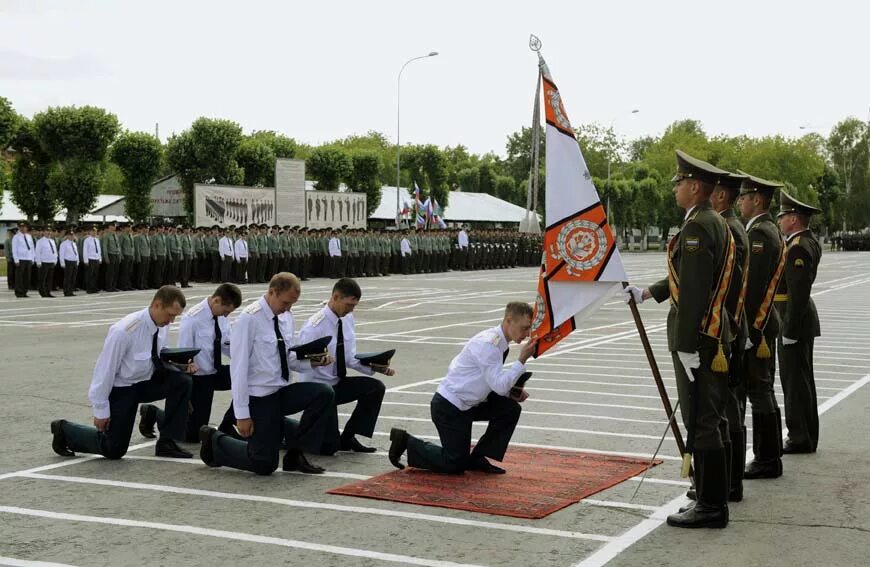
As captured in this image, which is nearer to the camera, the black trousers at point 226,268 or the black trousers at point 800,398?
the black trousers at point 800,398

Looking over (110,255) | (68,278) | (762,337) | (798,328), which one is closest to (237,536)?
(762,337)

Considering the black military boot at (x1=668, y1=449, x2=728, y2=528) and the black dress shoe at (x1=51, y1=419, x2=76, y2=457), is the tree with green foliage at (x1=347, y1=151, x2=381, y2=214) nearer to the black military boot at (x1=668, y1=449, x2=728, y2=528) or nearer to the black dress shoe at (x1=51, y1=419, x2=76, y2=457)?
the black dress shoe at (x1=51, y1=419, x2=76, y2=457)

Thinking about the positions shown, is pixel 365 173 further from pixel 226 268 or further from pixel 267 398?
pixel 267 398

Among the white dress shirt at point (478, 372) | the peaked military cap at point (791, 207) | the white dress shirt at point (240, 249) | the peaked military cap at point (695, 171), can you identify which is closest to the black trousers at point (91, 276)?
the white dress shirt at point (240, 249)

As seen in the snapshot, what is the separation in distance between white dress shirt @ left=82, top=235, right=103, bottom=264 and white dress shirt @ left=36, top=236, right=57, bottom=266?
4.27 feet

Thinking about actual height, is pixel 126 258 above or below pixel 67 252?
below

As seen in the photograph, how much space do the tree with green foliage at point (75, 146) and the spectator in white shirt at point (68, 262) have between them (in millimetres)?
23134

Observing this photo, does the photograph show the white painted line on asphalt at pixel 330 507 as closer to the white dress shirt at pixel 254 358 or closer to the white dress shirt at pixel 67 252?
the white dress shirt at pixel 254 358

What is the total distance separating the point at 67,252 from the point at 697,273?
26489 millimetres

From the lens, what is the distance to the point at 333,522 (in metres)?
6.80

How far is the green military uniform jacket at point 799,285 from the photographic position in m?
9.12

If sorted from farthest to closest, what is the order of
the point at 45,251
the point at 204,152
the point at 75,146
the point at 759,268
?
the point at 204,152
the point at 75,146
the point at 45,251
the point at 759,268

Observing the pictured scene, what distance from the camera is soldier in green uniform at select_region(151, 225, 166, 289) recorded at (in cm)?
3378

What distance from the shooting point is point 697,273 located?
6.64 metres
